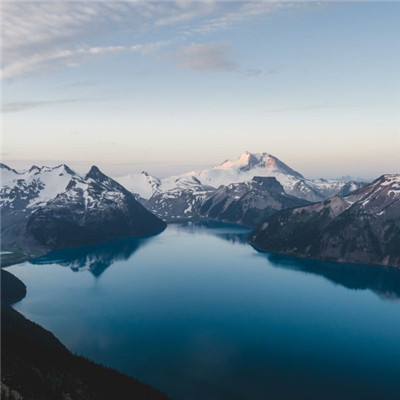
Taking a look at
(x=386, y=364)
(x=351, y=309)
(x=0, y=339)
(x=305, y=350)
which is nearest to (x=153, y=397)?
(x=0, y=339)

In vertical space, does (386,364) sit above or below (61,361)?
above

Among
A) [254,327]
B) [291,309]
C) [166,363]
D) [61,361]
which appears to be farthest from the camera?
[291,309]

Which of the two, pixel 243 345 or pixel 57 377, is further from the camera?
pixel 243 345

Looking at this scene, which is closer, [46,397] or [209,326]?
[46,397]

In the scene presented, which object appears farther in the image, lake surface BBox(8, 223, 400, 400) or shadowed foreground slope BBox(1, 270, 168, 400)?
lake surface BBox(8, 223, 400, 400)

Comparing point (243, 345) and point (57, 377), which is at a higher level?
point (243, 345)

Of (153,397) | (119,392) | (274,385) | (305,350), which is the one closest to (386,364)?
(305,350)

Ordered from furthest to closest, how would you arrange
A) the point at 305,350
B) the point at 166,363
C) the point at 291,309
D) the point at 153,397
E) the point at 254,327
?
1. the point at 291,309
2. the point at 254,327
3. the point at 305,350
4. the point at 166,363
5. the point at 153,397

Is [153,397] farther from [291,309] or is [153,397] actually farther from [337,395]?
[291,309]

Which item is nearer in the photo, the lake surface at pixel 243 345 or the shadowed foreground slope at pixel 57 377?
the shadowed foreground slope at pixel 57 377
